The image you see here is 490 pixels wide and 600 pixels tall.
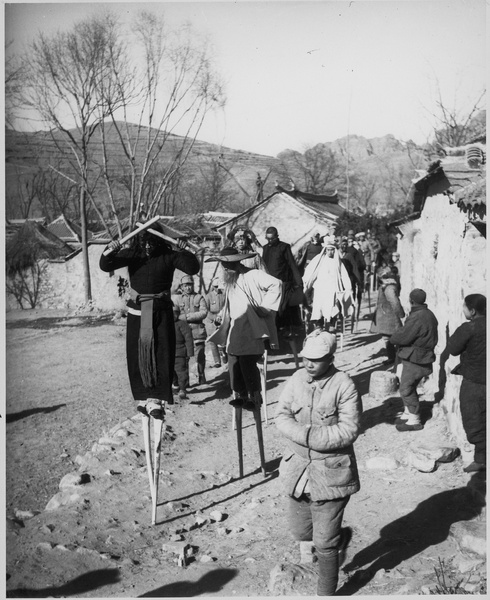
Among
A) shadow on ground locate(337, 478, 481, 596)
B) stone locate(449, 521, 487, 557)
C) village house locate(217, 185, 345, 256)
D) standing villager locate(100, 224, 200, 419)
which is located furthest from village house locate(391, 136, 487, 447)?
village house locate(217, 185, 345, 256)

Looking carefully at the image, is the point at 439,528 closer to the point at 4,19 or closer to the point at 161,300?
the point at 161,300

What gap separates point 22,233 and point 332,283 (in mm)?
17551

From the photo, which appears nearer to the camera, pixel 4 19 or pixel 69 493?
pixel 4 19

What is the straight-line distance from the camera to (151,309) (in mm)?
5262

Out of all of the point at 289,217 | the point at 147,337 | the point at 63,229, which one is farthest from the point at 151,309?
the point at 63,229

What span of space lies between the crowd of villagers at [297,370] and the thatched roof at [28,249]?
15.3 m

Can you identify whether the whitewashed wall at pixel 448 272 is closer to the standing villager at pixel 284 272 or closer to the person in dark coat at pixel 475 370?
the person in dark coat at pixel 475 370

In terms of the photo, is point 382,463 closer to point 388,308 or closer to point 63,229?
point 388,308

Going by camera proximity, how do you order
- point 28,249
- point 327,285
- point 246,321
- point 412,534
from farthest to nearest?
point 28,249 → point 327,285 → point 246,321 → point 412,534

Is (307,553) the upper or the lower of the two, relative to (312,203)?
lower

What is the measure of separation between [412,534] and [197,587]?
5.32 feet

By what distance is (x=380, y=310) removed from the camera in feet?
31.9

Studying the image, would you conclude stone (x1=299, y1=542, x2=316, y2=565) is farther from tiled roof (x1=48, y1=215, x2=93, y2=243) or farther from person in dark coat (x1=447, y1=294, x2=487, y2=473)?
tiled roof (x1=48, y1=215, x2=93, y2=243)

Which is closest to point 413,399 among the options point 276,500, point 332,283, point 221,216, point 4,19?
point 276,500
